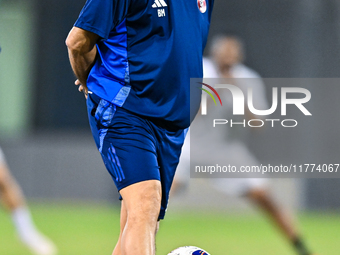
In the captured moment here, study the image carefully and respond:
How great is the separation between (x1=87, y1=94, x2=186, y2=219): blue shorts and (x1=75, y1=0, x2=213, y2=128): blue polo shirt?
5 centimetres

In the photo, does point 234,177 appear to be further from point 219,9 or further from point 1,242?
point 219,9

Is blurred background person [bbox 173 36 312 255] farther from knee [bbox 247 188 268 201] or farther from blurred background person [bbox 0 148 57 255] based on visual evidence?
blurred background person [bbox 0 148 57 255]

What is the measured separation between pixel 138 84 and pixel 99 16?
0.45 metres

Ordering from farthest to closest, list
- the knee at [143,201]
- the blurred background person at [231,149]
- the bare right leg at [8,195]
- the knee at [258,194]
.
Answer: the bare right leg at [8,195]
the knee at [258,194]
the blurred background person at [231,149]
the knee at [143,201]

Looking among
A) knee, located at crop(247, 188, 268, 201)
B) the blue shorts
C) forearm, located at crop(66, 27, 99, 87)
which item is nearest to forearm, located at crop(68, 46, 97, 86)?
forearm, located at crop(66, 27, 99, 87)

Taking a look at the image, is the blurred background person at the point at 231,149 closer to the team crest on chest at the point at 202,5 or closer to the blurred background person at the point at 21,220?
the blurred background person at the point at 21,220

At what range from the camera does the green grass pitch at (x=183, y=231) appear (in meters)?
6.70

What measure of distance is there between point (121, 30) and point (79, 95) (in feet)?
24.0

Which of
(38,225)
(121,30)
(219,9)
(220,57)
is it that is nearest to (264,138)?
(219,9)

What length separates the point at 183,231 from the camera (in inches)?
320

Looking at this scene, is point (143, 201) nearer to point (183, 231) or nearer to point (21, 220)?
point (21, 220)

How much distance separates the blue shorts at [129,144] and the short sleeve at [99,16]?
0.44m

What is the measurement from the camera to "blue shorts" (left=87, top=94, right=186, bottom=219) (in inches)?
125

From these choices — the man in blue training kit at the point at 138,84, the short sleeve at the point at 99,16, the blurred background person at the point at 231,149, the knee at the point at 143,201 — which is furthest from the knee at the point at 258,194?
the short sleeve at the point at 99,16
